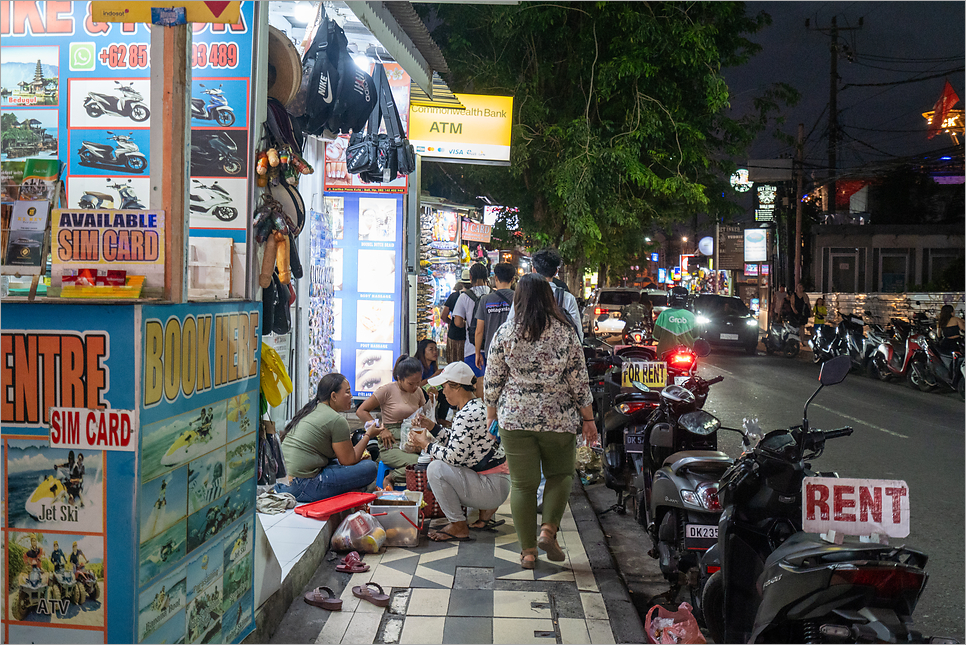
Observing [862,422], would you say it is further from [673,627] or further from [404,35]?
[404,35]

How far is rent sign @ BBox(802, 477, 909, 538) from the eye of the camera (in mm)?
2725

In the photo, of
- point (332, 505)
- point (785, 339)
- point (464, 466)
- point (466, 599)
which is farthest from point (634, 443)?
point (785, 339)

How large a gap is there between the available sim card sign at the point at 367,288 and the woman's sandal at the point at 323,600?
5513mm

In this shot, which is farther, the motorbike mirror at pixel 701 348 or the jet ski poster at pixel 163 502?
the motorbike mirror at pixel 701 348

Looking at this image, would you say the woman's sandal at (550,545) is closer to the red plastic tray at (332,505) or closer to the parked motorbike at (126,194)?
the red plastic tray at (332,505)

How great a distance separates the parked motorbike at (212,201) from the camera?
375 cm

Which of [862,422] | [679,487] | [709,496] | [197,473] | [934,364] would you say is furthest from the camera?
[934,364]

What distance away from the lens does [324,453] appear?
214 inches

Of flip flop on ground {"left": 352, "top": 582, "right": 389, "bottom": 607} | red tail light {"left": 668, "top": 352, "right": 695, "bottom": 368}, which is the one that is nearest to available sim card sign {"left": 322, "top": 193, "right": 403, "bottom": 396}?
red tail light {"left": 668, "top": 352, "right": 695, "bottom": 368}

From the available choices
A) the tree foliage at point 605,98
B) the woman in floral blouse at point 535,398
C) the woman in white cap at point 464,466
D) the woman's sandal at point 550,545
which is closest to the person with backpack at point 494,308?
the woman in white cap at point 464,466

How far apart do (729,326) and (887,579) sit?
19.7 m

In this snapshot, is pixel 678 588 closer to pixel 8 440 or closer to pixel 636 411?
pixel 636 411

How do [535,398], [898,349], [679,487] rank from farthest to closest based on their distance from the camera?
[898,349] → [535,398] → [679,487]

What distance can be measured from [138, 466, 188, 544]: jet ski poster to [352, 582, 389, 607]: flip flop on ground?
63.9 inches
